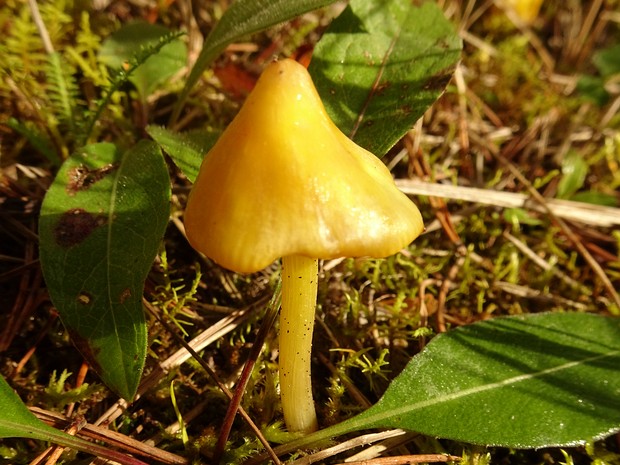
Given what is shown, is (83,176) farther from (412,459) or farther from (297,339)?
(412,459)

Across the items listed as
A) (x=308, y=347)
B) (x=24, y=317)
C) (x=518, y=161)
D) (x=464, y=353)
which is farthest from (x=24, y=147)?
(x=518, y=161)

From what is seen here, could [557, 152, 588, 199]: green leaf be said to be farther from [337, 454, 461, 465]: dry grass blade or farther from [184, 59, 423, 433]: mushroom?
[184, 59, 423, 433]: mushroom

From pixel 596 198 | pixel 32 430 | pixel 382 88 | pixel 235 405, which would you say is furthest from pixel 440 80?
pixel 32 430

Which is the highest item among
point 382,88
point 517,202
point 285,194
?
point 285,194

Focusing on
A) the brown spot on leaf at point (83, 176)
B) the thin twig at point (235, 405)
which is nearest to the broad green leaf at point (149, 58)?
the brown spot on leaf at point (83, 176)

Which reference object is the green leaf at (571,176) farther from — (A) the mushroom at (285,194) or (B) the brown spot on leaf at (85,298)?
(B) the brown spot on leaf at (85,298)

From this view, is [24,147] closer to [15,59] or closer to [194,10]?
[15,59]
